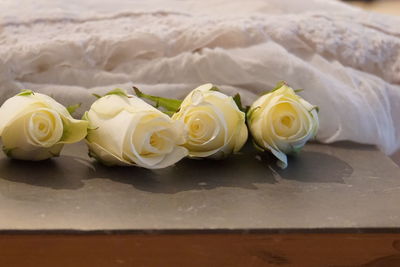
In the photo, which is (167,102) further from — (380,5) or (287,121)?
(380,5)

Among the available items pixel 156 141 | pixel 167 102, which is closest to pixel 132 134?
pixel 156 141

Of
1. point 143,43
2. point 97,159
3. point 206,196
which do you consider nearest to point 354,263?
point 206,196

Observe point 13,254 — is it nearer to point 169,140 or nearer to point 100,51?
point 169,140

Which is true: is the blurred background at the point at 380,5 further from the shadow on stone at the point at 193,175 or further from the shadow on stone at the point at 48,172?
the shadow on stone at the point at 48,172

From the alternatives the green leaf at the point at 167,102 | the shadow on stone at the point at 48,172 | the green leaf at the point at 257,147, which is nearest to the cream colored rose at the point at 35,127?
the shadow on stone at the point at 48,172

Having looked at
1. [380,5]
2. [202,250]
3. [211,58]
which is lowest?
[380,5]

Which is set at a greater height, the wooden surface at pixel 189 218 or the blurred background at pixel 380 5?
the wooden surface at pixel 189 218

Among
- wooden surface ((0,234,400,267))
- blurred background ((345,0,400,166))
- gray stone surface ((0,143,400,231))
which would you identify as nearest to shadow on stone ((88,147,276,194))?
gray stone surface ((0,143,400,231))
